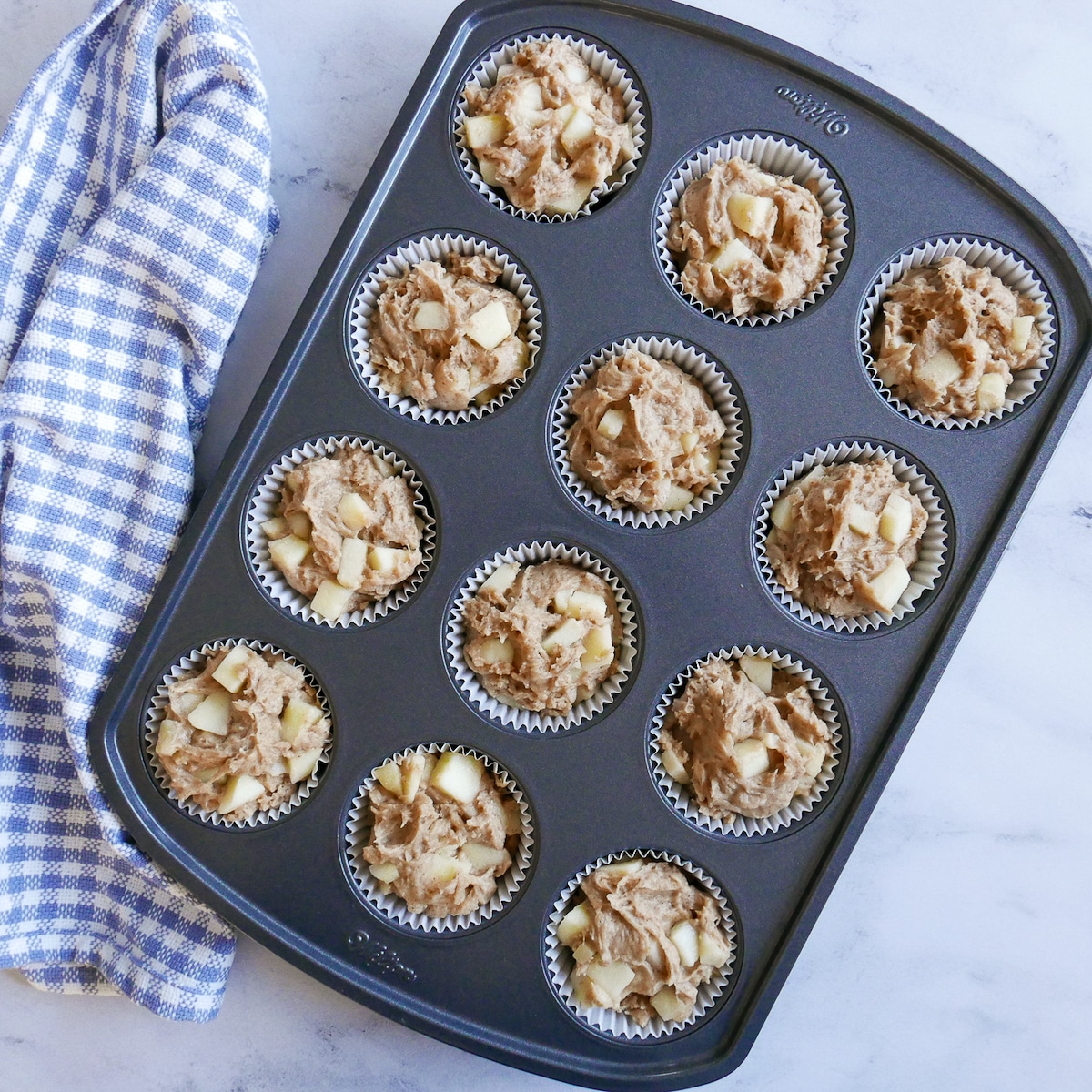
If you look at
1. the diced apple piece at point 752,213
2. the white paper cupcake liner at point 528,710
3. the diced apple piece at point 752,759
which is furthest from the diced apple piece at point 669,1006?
the diced apple piece at point 752,213

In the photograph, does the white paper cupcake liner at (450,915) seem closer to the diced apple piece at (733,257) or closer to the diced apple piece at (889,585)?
the diced apple piece at (889,585)

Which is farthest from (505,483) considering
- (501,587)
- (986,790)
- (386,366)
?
(986,790)

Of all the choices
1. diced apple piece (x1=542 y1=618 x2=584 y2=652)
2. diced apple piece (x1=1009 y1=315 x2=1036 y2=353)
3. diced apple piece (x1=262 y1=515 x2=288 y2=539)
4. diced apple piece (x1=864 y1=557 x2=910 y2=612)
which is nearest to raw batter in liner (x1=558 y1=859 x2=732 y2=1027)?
diced apple piece (x1=542 y1=618 x2=584 y2=652)

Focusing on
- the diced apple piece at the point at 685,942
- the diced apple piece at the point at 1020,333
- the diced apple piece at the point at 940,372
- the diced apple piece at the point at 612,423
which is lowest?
the diced apple piece at the point at 685,942

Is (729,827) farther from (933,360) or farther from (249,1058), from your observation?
(249,1058)

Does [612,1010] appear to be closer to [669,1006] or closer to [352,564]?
[669,1006]

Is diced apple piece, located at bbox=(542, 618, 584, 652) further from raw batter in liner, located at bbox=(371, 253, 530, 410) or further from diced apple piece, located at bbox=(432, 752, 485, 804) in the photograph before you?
raw batter in liner, located at bbox=(371, 253, 530, 410)
